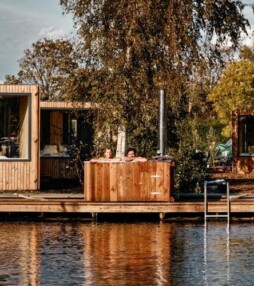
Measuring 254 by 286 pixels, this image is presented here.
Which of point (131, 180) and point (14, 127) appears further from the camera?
point (14, 127)

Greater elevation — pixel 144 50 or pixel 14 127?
pixel 144 50

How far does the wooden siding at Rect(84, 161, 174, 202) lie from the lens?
1066 inches

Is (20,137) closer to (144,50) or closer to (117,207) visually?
(144,50)

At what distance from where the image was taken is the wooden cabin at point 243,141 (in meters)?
46.3

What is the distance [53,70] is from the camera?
81188 mm

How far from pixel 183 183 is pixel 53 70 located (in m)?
50.1

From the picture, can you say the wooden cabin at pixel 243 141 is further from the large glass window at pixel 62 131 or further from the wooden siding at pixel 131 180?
the wooden siding at pixel 131 180

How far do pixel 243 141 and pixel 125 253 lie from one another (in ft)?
88.0

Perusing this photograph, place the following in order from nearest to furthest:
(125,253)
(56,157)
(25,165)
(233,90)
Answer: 1. (125,253)
2. (25,165)
3. (56,157)
4. (233,90)

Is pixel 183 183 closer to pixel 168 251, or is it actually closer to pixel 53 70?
pixel 168 251

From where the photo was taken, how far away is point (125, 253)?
20.3 m

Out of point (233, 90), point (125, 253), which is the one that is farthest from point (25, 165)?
point (233, 90)

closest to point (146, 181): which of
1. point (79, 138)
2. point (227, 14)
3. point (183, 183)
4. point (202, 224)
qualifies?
point (202, 224)

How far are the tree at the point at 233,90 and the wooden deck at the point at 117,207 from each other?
37895 millimetres
